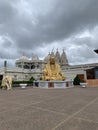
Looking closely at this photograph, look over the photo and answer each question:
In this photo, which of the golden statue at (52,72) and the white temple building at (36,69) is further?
the white temple building at (36,69)

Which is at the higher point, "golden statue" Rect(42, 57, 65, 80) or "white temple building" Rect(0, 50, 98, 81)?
"white temple building" Rect(0, 50, 98, 81)

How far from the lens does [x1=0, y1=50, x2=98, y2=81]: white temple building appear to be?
1839 inches

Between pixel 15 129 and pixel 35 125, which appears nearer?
pixel 15 129

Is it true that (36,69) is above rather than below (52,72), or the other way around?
above

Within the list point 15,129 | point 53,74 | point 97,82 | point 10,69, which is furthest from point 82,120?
point 10,69

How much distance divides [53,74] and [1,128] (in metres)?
19.9

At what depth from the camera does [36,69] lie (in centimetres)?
6700

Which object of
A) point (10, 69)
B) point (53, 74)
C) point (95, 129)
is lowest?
point (95, 129)

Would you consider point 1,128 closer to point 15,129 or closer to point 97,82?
point 15,129

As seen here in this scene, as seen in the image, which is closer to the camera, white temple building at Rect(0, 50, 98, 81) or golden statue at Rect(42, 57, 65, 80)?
golden statue at Rect(42, 57, 65, 80)

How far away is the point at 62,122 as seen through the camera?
473 cm

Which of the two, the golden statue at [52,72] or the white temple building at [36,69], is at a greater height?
the white temple building at [36,69]

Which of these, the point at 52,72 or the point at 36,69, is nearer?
the point at 52,72

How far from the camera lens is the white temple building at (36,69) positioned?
153 ft
